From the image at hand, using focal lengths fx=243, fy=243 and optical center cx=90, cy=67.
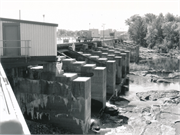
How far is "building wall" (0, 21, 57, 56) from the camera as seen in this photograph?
45.7 feet

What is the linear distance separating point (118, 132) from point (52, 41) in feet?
23.4

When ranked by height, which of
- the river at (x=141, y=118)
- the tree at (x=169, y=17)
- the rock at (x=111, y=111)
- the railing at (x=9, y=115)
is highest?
the tree at (x=169, y=17)

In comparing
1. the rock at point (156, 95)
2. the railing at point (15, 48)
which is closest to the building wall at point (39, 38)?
the railing at point (15, 48)

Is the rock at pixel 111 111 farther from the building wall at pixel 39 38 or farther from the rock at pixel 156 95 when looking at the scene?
the building wall at pixel 39 38

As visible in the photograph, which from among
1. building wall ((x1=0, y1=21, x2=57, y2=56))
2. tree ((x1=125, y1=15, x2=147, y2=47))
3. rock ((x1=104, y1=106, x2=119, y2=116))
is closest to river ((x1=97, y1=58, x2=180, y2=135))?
rock ((x1=104, y1=106, x2=119, y2=116))

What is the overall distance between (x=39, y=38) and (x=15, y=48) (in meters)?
1.48

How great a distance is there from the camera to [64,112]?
599 inches

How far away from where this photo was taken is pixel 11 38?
1389cm

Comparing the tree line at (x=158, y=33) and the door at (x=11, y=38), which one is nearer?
the door at (x=11, y=38)

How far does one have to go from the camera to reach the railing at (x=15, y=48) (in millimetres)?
13602

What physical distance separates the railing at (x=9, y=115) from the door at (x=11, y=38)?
18.3 ft

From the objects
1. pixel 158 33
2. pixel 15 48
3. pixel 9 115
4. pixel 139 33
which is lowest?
pixel 9 115

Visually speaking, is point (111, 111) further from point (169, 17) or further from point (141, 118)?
point (169, 17)

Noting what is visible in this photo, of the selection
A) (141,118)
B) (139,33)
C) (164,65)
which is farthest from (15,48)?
(139,33)
